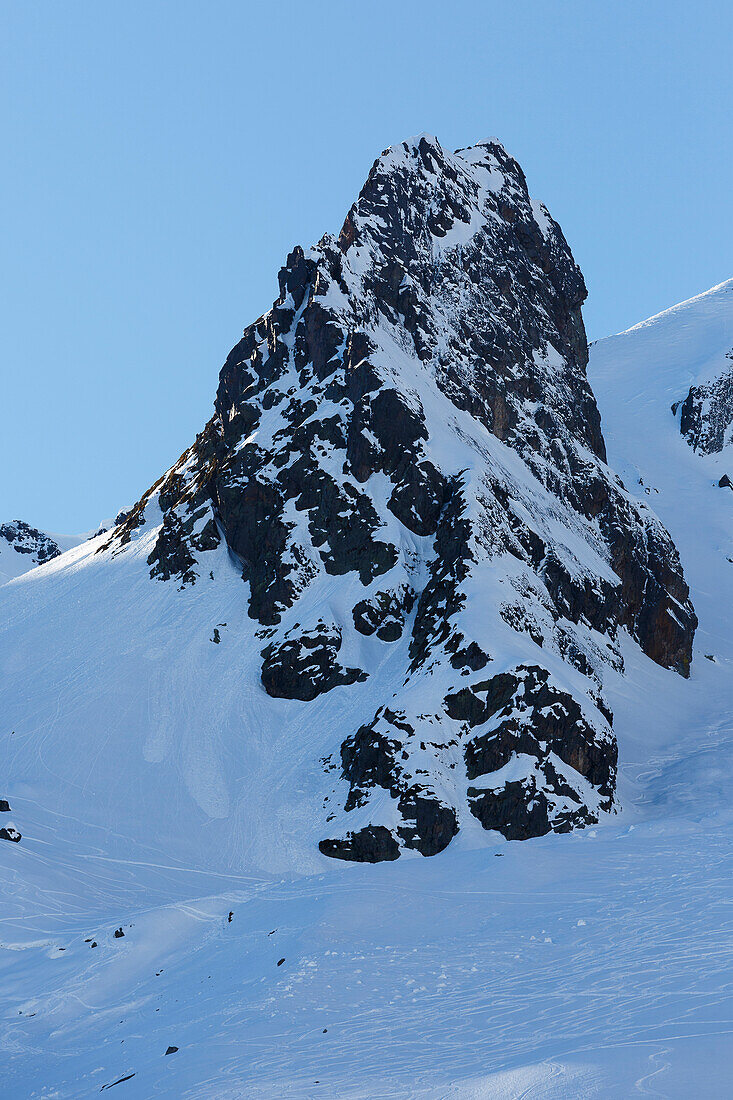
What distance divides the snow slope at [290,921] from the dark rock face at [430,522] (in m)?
2.24

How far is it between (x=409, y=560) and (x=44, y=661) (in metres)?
22.1

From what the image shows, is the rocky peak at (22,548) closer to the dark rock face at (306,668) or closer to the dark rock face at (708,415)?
the dark rock face at (708,415)

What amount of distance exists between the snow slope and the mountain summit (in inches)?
16.9

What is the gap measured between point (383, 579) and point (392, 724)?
13.2 meters

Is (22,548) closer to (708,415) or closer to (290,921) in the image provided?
(708,415)

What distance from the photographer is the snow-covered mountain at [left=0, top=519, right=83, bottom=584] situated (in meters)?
142

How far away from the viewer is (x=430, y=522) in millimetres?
57781

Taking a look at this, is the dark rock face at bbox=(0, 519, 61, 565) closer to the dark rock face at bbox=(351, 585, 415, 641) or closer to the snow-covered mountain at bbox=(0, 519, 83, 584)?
the snow-covered mountain at bbox=(0, 519, 83, 584)

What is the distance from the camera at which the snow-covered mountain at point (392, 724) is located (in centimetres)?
1697

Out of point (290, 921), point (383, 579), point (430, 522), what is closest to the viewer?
point (290, 921)

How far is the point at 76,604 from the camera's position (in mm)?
62688

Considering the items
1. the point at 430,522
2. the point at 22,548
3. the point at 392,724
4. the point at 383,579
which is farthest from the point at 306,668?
the point at 22,548

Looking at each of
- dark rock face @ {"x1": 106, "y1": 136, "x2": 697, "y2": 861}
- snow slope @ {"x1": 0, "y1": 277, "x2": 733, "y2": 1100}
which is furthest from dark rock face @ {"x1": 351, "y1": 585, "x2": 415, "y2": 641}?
snow slope @ {"x1": 0, "y1": 277, "x2": 733, "y2": 1100}

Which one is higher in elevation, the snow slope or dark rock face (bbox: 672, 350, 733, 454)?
dark rock face (bbox: 672, 350, 733, 454)
